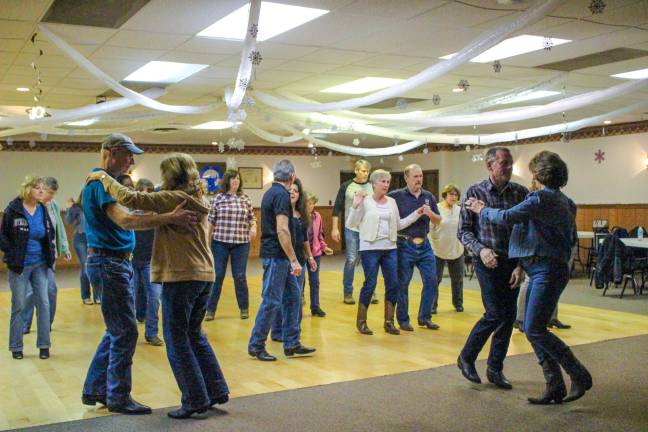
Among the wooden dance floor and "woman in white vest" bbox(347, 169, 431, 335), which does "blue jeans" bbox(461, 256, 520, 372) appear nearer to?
the wooden dance floor

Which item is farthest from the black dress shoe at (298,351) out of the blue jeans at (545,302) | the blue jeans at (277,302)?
the blue jeans at (545,302)

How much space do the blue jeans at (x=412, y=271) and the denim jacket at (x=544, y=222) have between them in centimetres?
252

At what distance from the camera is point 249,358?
224 inches

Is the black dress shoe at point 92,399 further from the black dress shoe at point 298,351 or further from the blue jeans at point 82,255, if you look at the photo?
the blue jeans at point 82,255

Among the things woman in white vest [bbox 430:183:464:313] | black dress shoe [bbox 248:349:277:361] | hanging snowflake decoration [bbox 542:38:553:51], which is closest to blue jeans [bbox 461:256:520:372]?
black dress shoe [bbox 248:349:277:361]

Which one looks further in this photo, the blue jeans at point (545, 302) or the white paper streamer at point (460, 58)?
the white paper streamer at point (460, 58)

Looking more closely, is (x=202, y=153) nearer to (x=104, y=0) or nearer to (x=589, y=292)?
(x=589, y=292)

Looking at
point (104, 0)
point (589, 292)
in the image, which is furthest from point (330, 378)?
point (589, 292)

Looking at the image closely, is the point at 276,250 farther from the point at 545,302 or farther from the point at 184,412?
the point at 545,302

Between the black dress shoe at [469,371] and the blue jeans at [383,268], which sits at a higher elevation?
the blue jeans at [383,268]

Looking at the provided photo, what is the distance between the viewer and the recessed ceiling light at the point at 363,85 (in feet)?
29.5

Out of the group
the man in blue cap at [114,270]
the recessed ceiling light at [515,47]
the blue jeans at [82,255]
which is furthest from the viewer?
the blue jeans at [82,255]

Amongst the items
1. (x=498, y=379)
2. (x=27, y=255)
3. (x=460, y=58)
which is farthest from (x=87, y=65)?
(x=498, y=379)

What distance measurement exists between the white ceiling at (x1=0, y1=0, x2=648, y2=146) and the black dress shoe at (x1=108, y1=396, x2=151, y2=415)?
2.93m
